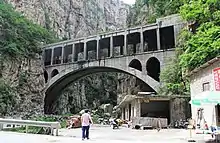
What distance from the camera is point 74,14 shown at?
71688mm

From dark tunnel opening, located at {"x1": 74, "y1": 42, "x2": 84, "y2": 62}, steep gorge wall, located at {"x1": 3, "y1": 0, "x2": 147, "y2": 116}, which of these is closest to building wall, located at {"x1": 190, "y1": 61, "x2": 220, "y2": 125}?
steep gorge wall, located at {"x1": 3, "y1": 0, "x2": 147, "y2": 116}

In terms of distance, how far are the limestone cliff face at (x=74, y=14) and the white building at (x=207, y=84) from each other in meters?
44.8

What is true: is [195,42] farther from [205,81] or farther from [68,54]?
[68,54]

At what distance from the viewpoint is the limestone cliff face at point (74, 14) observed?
58.2 meters

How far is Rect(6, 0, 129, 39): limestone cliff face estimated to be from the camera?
58.2 meters

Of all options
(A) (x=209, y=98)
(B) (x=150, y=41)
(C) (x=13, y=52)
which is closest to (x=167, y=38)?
(B) (x=150, y=41)

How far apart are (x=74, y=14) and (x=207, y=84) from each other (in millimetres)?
58654

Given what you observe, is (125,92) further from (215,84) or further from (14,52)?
(215,84)

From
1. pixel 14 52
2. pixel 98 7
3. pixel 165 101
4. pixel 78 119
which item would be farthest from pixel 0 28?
pixel 98 7

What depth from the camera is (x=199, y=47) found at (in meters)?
21.7

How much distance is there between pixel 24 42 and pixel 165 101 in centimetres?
2651

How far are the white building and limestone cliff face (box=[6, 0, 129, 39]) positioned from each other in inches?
1763

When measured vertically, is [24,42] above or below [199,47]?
above

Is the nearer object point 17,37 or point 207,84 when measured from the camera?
point 207,84
